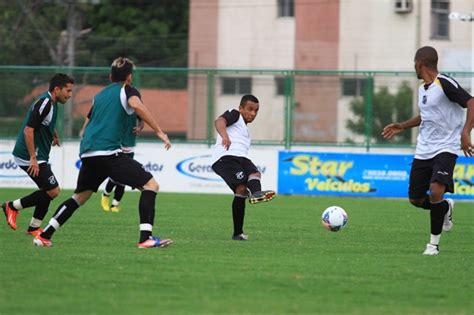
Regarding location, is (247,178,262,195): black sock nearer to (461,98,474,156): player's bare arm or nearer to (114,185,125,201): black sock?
(461,98,474,156): player's bare arm

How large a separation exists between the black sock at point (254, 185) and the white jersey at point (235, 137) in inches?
16.5

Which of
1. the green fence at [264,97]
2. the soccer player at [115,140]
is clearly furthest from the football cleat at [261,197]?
the green fence at [264,97]

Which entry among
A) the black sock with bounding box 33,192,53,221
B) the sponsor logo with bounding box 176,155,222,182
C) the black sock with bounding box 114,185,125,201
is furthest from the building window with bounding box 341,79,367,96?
the black sock with bounding box 33,192,53,221

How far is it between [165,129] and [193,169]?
3032 mm

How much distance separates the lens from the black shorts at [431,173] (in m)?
10.7

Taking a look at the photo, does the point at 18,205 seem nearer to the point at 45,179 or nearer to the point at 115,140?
the point at 45,179

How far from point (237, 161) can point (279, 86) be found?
12888 mm

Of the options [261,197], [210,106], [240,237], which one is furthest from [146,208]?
[210,106]

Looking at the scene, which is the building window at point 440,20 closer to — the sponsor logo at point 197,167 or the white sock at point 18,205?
the sponsor logo at point 197,167

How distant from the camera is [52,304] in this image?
7.31 m

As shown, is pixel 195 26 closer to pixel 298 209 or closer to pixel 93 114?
pixel 298 209

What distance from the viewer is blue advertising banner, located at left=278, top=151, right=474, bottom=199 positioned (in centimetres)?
2272

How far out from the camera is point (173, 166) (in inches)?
928

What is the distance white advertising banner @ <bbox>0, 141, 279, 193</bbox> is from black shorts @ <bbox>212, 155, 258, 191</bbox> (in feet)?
35.1
